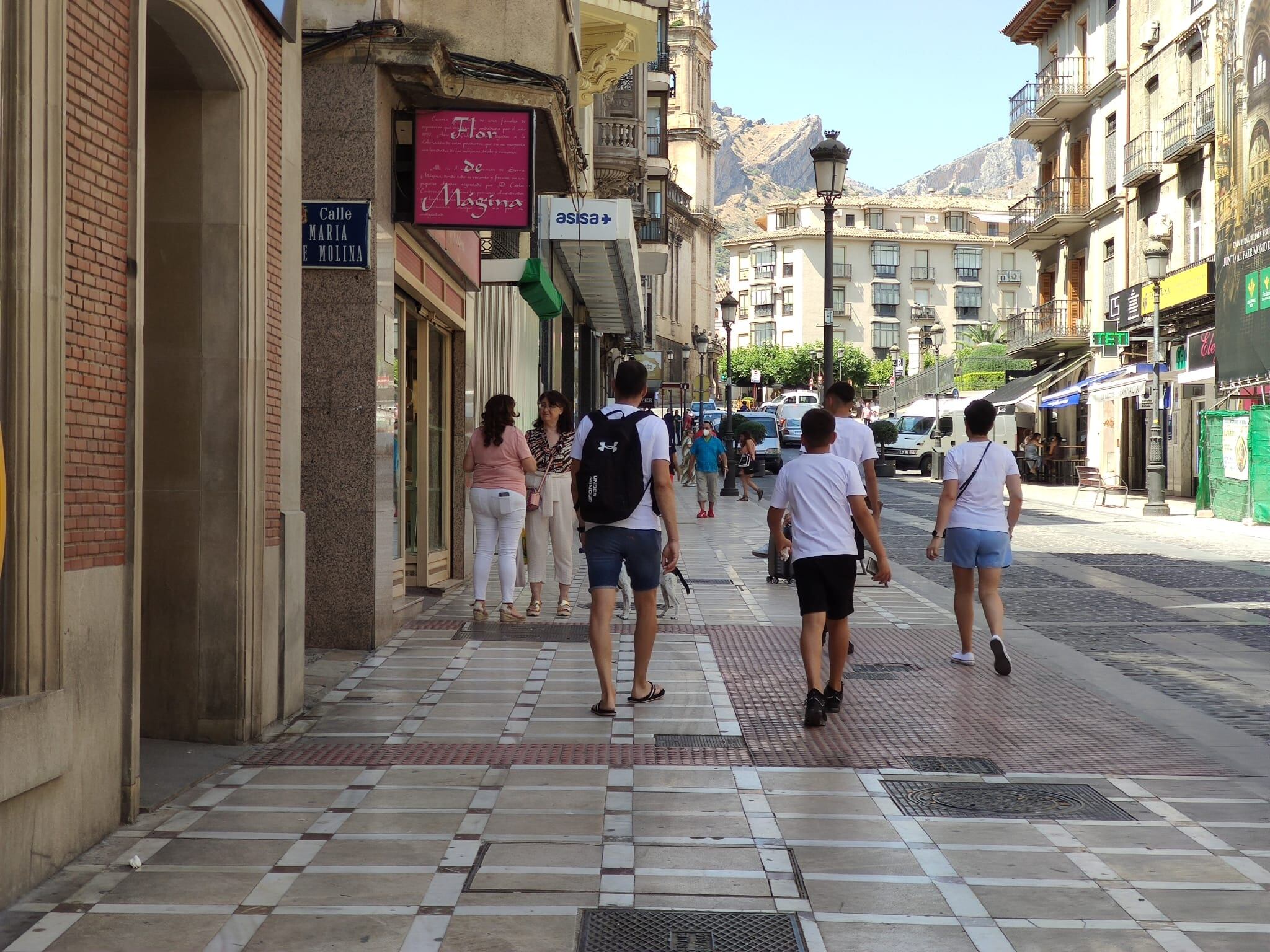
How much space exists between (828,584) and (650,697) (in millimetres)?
1245

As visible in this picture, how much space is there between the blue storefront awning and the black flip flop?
101 feet

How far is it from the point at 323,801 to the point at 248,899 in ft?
4.37

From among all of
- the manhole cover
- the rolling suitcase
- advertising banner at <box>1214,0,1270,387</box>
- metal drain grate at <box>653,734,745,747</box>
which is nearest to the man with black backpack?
metal drain grate at <box>653,734,745,747</box>

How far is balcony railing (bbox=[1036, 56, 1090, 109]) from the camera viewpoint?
4306 centimetres

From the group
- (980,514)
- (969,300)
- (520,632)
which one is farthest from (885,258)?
(980,514)

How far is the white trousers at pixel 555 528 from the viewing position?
1241 centimetres

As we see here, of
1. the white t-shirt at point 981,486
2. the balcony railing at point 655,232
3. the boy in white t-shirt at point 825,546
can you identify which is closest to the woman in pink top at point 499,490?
the white t-shirt at point 981,486

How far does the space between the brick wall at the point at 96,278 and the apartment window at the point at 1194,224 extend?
107 ft

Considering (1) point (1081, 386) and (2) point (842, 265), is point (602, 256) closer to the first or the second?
(1) point (1081, 386)

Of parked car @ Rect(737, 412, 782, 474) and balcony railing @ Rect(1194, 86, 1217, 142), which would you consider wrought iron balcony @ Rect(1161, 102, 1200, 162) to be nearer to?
balcony railing @ Rect(1194, 86, 1217, 142)

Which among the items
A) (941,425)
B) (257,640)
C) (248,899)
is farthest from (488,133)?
(941,425)

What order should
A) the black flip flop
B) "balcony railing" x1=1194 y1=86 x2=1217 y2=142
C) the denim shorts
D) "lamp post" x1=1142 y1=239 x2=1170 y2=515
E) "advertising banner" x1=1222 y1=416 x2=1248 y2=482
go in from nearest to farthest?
the denim shorts, the black flip flop, "advertising banner" x1=1222 y1=416 x2=1248 y2=482, "lamp post" x1=1142 y1=239 x2=1170 y2=515, "balcony railing" x1=1194 y1=86 x2=1217 y2=142

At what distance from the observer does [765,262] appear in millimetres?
124250

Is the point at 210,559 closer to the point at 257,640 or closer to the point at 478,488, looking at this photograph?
the point at 257,640
